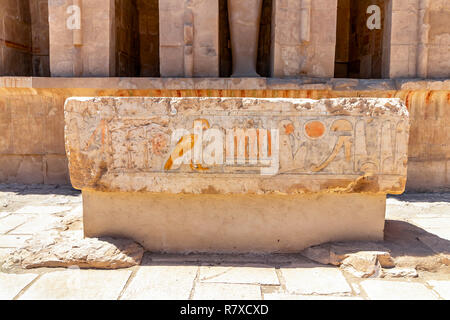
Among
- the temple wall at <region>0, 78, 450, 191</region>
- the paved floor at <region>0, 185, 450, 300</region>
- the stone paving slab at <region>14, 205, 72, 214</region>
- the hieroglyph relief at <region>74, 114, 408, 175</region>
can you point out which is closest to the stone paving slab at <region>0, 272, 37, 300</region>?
the paved floor at <region>0, 185, 450, 300</region>

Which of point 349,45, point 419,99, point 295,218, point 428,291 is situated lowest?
point 428,291

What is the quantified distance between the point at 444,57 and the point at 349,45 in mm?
2250

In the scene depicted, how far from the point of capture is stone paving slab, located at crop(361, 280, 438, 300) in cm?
200

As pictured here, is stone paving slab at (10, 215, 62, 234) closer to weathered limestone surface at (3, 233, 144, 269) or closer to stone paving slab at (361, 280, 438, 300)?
weathered limestone surface at (3, 233, 144, 269)

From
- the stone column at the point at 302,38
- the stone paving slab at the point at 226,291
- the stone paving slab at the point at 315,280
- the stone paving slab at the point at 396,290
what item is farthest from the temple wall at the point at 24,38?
the stone paving slab at the point at 396,290

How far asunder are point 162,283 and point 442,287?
1.86 metres

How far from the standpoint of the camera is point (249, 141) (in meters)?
2.51

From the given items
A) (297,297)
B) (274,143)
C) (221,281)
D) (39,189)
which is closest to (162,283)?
(221,281)

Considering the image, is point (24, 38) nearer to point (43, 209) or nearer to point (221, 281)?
point (43, 209)

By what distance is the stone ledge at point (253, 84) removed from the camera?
446 cm

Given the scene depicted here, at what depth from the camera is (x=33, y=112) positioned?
4969 mm
